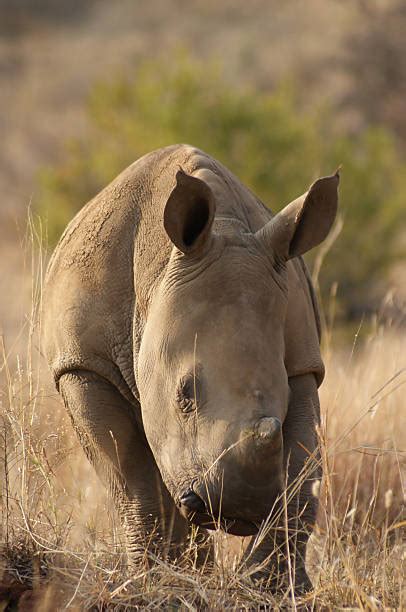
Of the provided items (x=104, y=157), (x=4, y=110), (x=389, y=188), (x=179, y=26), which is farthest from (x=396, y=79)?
(x=179, y=26)

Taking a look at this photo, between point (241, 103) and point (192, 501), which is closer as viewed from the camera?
point (192, 501)

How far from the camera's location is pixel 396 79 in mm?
25812

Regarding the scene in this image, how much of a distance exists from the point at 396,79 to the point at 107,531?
2266cm

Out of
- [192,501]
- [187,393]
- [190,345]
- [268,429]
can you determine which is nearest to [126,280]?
[190,345]

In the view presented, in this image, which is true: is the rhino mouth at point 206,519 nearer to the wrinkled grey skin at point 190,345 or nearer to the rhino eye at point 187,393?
the wrinkled grey skin at point 190,345

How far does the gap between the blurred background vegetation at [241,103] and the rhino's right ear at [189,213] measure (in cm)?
405

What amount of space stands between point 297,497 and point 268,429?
739mm

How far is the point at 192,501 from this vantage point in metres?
3.74

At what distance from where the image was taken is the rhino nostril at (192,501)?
12.2 feet

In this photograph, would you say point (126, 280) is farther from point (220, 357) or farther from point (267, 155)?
point (267, 155)

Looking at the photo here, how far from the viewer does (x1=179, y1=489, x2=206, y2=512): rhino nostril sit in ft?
12.2

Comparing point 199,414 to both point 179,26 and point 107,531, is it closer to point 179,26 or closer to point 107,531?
point 107,531

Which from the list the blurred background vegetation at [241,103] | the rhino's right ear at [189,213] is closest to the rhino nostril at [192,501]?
the rhino's right ear at [189,213]

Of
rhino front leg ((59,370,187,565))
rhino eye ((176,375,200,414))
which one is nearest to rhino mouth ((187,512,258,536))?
rhino eye ((176,375,200,414))
